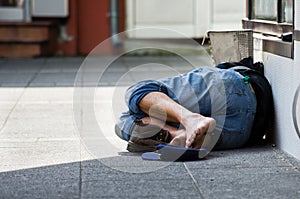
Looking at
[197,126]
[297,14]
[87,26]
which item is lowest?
[197,126]

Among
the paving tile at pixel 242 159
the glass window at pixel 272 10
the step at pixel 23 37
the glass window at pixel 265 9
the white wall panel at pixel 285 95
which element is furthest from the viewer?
the step at pixel 23 37

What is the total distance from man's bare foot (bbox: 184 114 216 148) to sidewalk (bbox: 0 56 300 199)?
187 millimetres

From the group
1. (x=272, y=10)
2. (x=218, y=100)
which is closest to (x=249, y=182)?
(x=218, y=100)

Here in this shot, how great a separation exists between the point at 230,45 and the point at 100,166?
82.3 inches

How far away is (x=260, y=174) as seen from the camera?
5438 millimetres

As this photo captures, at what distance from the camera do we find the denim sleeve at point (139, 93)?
619 cm

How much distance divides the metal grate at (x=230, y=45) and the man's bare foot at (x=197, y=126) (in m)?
1.41

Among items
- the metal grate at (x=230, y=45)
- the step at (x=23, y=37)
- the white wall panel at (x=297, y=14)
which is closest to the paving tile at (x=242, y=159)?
the white wall panel at (x=297, y=14)

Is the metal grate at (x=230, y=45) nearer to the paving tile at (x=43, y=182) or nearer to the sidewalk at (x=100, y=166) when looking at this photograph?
the sidewalk at (x=100, y=166)

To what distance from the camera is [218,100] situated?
6.21 metres

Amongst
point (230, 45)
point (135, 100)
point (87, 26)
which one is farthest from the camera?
point (87, 26)

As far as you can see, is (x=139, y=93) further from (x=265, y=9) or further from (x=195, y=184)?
(x=265, y=9)

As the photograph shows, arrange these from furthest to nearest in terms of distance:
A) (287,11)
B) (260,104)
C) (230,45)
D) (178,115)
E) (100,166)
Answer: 1. (230,45)
2. (287,11)
3. (260,104)
4. (178,115)
5. (100,166)

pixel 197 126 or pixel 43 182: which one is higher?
pixel 197 126
